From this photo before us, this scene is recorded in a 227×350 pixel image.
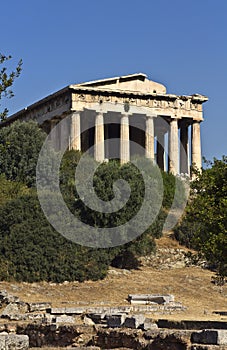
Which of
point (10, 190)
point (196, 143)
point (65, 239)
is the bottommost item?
point (65, 239)

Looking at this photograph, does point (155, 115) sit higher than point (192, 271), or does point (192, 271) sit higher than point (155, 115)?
point (155, 115)

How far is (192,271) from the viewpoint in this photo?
39.0 m

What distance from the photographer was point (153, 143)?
61219mm

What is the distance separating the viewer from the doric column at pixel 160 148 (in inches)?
2462

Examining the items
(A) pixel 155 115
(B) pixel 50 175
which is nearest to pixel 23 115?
(A) pixel 155 115

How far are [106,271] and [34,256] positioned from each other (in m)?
3.71

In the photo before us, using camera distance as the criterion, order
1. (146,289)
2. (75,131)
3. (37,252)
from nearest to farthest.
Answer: (146,289), (37,252), (75,131)

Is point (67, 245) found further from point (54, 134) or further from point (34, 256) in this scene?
point (54, 134)

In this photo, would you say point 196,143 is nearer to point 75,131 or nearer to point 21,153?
point 75,131

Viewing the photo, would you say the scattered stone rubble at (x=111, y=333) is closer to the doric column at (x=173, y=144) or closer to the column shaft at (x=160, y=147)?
the doric column at (x=173, y=144)

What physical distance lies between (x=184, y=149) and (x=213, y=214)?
139ft

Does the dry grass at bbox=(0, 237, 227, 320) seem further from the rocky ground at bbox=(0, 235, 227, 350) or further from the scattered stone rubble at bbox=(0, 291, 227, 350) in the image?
the scattered stone rubble at bbox=(0, 291, 227, 350)

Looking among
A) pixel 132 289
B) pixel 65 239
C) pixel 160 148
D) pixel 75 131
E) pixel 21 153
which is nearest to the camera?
pixel 132 289

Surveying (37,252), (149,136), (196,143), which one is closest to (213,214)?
(37,252)
